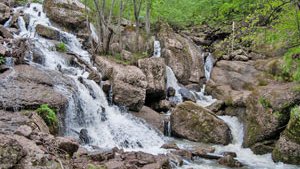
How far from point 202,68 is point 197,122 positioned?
9.91m

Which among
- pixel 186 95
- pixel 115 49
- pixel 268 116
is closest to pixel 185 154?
pixel 268 116

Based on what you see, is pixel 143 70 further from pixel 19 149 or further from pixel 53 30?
pixel 19 149

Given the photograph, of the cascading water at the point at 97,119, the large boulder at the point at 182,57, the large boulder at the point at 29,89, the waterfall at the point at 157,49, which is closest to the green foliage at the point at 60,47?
the cascading water at the point at 97,119

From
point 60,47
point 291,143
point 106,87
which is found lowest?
point 291,143

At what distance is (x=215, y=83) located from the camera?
21938 mm

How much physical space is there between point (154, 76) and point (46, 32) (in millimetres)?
7416

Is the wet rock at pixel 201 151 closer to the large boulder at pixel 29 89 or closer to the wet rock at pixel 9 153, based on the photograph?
the large boulder at pixel 29 89

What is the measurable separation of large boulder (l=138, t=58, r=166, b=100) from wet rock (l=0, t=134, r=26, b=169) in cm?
1250

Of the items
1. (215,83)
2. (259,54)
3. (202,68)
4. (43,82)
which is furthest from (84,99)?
(259,54)

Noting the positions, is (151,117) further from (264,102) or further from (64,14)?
(64,14)

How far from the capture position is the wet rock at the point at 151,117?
1574 cm

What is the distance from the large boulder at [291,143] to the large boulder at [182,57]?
11.5 m

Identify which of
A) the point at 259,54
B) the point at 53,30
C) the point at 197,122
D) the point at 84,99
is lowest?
the point at 197,122

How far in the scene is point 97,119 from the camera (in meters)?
14.1
